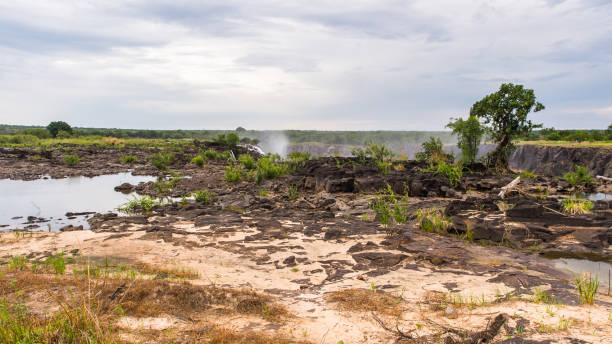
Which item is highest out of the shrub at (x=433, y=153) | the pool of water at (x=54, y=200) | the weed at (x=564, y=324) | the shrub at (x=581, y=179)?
the shrub at (x=433, y=153)

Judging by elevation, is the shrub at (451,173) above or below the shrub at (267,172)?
above

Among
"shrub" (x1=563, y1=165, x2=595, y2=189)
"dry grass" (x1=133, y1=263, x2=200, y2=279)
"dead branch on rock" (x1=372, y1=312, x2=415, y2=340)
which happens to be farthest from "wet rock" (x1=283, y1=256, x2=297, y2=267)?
"shrub" (x1=563, y1=165, x2=595, y2=189)

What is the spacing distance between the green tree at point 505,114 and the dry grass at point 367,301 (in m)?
18.0

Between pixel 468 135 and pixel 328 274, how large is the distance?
55.9ft

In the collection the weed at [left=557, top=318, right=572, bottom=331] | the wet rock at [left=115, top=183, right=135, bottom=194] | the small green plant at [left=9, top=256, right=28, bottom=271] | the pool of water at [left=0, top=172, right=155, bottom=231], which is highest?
the weed at [left=557, top=318, right=572, bottom=331]

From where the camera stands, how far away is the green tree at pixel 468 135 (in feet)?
64.8

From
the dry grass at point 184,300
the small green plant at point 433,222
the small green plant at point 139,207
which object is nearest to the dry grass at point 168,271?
the dry grass at point 184,300

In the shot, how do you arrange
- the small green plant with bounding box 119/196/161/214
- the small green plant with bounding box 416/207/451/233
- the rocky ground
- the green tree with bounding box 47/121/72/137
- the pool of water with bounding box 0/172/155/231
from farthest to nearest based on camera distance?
the green tree with bounding box 47/121/72/137 → the small green plant with bounding box 119/196/161/214 → the pool of water with bounding box 0/172/155/231 → the small green plant with bounding box 416/207/451/233 → the rocky ground

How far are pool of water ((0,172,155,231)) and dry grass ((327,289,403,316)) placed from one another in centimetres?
792

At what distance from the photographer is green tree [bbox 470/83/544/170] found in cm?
1891

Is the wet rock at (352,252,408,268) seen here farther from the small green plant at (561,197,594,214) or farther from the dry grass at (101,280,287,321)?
the small green plant at (561,197,594,214)

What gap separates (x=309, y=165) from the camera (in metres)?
18.3

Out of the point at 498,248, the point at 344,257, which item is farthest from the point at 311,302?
the point at 498,248

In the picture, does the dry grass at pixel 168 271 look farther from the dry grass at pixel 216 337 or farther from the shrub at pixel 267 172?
the shrub at pixel 267 172
